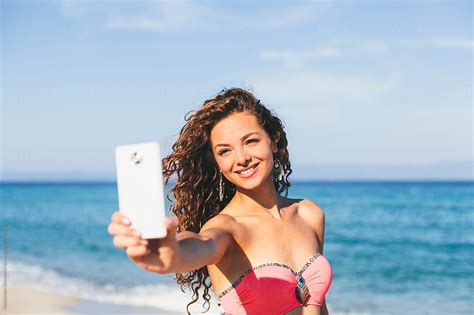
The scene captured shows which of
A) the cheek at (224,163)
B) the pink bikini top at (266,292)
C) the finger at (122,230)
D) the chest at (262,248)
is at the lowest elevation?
the pink bikini top at (266,292)

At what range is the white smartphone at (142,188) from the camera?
8.03 ft

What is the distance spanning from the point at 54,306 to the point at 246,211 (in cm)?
583

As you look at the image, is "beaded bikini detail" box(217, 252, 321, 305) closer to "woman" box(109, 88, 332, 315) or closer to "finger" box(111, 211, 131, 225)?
"woman" box(109, 88, 332, 315)

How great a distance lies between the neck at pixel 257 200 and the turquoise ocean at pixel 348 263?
12.9ft

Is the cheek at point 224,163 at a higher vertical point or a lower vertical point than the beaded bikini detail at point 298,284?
higher

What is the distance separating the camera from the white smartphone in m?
2.45

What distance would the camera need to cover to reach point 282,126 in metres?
4.19

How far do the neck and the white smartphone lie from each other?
1472mm

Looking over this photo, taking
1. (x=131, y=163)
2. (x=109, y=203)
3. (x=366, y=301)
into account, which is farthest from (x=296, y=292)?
(x=109, y=203)

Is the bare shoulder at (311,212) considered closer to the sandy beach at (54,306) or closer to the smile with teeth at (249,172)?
the smile with teeth at (249,172)

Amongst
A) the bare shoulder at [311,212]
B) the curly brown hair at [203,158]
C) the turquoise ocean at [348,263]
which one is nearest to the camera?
the curly brown hair at [203,158]

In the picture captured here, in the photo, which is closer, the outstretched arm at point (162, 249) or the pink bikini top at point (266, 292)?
the outstretched arm at point (162, 249)

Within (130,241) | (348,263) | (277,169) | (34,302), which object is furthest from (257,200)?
(348,263)

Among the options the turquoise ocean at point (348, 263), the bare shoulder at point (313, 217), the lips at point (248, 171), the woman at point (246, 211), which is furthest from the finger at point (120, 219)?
the turquoise ocean at point (348, 263)
